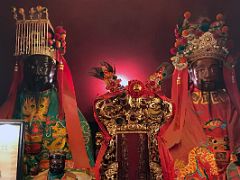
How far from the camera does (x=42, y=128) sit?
3.69 meters

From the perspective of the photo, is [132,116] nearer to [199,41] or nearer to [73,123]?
[73,123]

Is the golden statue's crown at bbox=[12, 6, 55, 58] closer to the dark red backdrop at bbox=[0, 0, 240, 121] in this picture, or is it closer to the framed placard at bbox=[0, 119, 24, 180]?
the dark red backdrop at bbox=[0, 0, 240, 121]

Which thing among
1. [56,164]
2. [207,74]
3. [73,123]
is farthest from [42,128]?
[207,74]

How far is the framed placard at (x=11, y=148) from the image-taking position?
131 inches

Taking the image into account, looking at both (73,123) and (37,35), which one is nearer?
(73,123)

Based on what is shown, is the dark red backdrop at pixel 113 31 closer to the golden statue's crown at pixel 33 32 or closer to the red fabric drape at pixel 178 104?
the golden statue's crown at pixel 33 32

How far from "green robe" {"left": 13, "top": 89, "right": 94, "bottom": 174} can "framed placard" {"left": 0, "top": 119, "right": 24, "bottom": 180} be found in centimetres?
20

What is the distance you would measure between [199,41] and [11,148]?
231 cm

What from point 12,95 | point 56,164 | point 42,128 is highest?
point 12,95

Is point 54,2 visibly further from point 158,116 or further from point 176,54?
point 158,116

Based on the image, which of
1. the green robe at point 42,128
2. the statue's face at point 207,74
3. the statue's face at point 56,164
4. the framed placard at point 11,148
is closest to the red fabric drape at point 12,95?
the green robe at point 42,128

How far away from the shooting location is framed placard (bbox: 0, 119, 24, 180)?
10.9 feet

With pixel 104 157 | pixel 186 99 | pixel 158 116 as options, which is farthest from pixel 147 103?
pixel 104 157

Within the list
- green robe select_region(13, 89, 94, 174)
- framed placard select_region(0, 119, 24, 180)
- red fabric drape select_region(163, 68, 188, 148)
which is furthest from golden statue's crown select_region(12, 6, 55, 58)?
red fabric drape select_region(163, 68, 188, 148)
